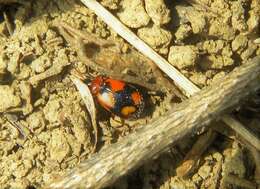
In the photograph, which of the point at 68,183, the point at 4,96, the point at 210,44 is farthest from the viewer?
the point at 210,44

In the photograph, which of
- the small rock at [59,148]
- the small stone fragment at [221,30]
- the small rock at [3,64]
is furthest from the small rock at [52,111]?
the small stone fragment at [221,30]

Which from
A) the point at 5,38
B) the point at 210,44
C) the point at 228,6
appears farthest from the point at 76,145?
the point at 228,6

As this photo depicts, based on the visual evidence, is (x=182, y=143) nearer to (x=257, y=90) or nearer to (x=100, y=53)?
(x=257, y=90)

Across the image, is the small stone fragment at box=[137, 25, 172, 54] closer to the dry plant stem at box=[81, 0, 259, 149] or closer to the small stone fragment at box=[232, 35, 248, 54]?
the dry plant stem at box=[81, 0, 259, 149]

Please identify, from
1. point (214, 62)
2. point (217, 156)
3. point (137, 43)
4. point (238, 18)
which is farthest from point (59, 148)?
point (238, 18)

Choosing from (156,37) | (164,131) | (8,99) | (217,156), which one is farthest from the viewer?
(217,156)

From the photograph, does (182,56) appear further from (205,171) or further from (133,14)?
(205,171)
